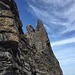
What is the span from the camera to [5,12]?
26.6 meters

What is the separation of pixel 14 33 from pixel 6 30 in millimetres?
1206

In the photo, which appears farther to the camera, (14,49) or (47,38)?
(47,38)

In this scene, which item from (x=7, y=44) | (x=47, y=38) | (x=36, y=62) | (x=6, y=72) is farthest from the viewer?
(x=47, y=38)

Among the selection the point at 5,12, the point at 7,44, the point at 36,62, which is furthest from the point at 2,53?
the point at 36,62

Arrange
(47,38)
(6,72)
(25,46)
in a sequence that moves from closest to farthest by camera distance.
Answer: (6,72), (25,46), (47,38)

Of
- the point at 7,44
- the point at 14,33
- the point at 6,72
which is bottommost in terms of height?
the point at 6,72

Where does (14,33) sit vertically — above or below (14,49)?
above

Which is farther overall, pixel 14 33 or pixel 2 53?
pixel 14 33

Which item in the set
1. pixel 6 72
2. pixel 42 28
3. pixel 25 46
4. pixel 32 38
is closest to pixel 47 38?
pixel 42 28

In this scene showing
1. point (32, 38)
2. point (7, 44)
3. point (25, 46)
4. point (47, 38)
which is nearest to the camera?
point (7, 44)

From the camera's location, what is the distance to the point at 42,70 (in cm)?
3978

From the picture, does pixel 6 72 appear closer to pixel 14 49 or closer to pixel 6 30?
pixel 14 49

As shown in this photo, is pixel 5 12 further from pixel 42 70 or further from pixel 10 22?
pixel 42 70

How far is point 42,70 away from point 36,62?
237 centimetres
